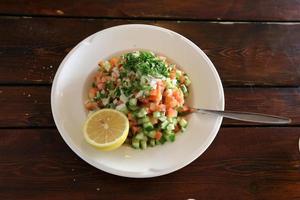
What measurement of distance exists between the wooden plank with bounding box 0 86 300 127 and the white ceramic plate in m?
0.11

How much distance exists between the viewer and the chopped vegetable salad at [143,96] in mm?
1017

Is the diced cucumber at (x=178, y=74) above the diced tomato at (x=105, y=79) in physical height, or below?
above

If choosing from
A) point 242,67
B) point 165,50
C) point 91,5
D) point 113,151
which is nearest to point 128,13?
point 91,5

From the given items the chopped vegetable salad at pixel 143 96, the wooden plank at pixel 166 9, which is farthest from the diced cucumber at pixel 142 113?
the wooden plank at pixel 166 9

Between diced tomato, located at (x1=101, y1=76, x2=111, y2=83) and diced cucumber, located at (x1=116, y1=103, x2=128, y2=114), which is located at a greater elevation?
diced tomato, located at (x1=101, y1=76, x2=111, y2=83)

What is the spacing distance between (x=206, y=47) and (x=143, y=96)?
1.27ft

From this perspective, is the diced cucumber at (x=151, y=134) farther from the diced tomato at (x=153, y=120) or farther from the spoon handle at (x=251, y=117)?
the spoon handle at (x=251, y=117)

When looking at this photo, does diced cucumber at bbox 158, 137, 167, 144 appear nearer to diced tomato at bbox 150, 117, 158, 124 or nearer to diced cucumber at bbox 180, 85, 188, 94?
diced tomato at bbox 150, 117, 158, 124

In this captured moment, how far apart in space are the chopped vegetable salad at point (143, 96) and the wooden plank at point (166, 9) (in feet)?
0.97

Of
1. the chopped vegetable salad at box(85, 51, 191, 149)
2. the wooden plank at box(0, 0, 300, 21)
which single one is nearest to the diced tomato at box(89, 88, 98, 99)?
the chopped vegetable salad at box(85, 51, 191, 149)

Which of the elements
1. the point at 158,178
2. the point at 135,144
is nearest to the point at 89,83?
the point at 135,144

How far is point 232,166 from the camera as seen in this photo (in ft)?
3.49

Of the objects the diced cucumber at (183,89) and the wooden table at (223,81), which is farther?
the diced cucumber at (183,89)

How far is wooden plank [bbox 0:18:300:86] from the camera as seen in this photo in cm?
117
